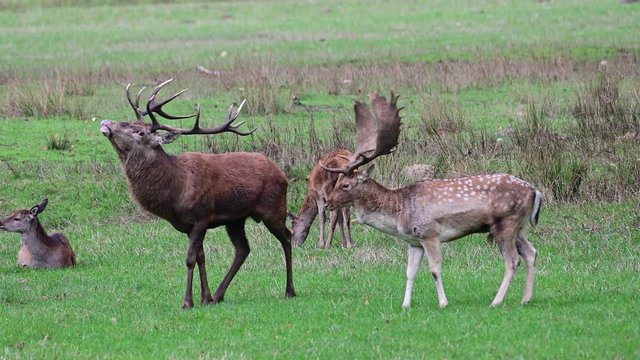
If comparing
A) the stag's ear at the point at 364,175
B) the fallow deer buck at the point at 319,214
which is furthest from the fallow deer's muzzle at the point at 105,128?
the fallow deer buck at the point at 319,214

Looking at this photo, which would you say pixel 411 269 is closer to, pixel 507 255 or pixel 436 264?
pixel 436 264

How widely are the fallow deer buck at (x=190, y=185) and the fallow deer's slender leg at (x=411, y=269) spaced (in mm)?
1411

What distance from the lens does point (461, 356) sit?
28.2ft

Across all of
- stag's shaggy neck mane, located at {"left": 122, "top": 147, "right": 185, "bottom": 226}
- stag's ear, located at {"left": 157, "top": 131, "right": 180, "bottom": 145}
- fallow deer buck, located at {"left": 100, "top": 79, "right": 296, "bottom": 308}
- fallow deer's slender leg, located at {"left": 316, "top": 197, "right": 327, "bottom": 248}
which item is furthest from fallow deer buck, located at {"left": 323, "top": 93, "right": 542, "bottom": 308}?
fallow deer's slender leg, located at {"left": 316, "top": 197, "right": 327, "bottom": 248}

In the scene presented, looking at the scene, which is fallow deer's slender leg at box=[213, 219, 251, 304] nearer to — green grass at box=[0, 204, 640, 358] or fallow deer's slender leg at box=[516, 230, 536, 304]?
green grass at box=[0, 204, 640, 358]

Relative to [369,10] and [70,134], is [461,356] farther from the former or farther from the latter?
[369,10]

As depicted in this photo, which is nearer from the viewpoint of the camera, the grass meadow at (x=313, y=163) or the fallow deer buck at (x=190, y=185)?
the grass meadow at (x=313, y=163)

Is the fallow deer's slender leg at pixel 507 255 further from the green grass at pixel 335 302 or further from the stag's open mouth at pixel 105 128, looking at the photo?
the stag's open mouth at pixel 105 128

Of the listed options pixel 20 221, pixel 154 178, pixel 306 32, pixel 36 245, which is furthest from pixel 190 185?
pixel 306 32

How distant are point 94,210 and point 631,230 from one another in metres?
7.44

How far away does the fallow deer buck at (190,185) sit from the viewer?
11.2 m

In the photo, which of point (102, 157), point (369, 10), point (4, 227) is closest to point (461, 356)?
A: point (4, 227)

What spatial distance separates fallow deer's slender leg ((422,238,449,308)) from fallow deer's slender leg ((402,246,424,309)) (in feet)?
0.64

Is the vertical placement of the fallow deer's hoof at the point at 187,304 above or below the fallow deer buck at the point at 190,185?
below
